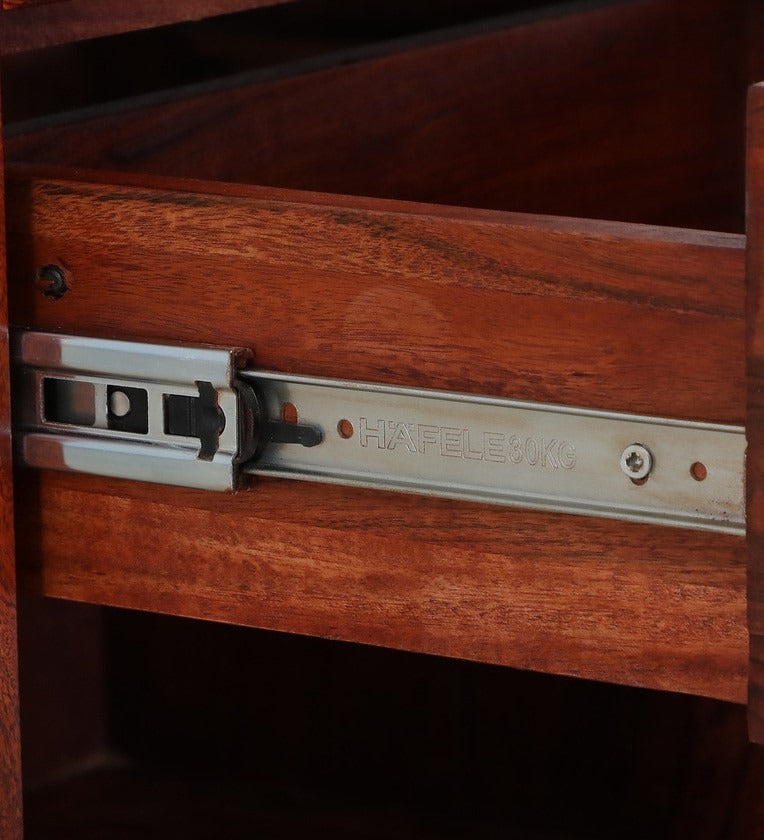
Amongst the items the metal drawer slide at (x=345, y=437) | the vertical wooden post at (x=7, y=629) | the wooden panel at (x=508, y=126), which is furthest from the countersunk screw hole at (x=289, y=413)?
the wooden panel at (x=508, y=126)

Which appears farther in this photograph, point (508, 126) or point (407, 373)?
point (508, 126)

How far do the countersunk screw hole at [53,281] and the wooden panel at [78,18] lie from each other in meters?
0.08

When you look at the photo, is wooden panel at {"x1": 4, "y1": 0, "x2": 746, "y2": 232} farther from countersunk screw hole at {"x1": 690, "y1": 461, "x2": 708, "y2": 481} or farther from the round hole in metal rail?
countersunk screw hole at {"x1": 690, "y1": 461, "x2": 708, "y2": 481}

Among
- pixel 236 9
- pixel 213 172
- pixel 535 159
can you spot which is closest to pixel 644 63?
pixel 535 159

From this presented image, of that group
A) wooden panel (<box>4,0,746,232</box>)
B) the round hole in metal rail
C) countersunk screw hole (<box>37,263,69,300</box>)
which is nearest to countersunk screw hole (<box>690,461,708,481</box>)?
the round hole in metal rail

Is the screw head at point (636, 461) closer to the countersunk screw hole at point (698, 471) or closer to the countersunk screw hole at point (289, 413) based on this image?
the countersunk screw hole at point (698, 471)

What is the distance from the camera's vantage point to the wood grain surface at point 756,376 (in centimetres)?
47

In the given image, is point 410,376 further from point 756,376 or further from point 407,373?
point 756,376

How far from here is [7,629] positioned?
63cm

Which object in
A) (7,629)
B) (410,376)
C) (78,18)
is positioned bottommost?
(7,629)

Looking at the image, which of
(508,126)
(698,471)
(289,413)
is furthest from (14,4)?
(508,126)

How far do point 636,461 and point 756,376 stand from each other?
0.05 metres

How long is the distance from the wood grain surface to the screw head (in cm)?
4

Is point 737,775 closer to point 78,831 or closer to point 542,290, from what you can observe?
point 78,831
